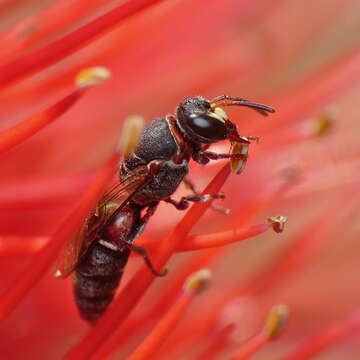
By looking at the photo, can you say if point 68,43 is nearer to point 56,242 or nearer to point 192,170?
point 56,242

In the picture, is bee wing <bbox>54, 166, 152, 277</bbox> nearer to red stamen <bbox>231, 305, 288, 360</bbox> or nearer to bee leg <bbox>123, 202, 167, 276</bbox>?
bee leg <bbox>123, 202, 167, 276</bbox>

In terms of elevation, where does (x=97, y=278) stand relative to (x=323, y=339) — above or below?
above

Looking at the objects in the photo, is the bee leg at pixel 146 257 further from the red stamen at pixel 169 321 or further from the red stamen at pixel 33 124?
the red stamen at pixel 33 124

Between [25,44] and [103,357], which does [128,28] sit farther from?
[103,357]

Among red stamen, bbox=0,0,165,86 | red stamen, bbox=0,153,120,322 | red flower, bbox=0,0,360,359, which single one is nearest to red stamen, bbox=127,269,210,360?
red flower, bbox=0,0,360,359

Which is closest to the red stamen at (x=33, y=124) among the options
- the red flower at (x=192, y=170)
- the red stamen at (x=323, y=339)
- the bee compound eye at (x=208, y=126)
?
the red flower at (x=192, y=170)

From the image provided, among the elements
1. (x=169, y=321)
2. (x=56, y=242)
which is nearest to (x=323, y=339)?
(x=169, y=321)
